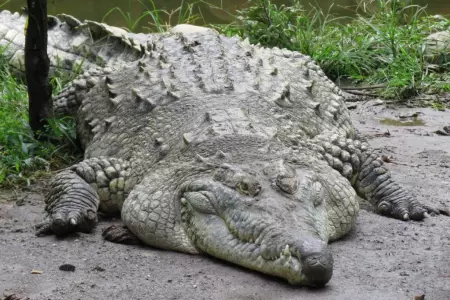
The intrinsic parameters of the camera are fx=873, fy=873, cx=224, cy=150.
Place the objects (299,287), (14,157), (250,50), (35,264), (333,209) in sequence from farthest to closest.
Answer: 1. (250,50)
2. (14,157)
3. (333,209)
4. (35,264)
5. (299,287)

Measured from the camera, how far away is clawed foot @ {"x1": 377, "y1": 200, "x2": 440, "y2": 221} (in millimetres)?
5512

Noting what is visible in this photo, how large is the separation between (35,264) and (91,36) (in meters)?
4.31

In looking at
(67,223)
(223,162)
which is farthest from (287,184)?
(67,223)

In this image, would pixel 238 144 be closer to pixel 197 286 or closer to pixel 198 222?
pixel 198 222

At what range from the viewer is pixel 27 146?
6523 mm

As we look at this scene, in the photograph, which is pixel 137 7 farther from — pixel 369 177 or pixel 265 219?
pixel 265 219

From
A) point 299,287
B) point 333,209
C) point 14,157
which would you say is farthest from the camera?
point 14,157

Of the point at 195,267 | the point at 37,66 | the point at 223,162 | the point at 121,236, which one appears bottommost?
the point at 121,236

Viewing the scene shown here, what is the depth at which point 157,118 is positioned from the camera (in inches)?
229

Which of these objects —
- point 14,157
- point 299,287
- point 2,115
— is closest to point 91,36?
point 2,115

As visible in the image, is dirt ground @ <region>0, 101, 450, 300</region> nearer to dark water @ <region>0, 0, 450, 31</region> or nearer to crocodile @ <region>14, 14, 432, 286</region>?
crocodile @ <region>14, 14, 432, 286</region>

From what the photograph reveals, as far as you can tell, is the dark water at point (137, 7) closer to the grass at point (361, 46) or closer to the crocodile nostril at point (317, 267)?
the grass at point (361, 46)

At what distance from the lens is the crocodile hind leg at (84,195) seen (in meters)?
5.16

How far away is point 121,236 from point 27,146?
69.7 inches
